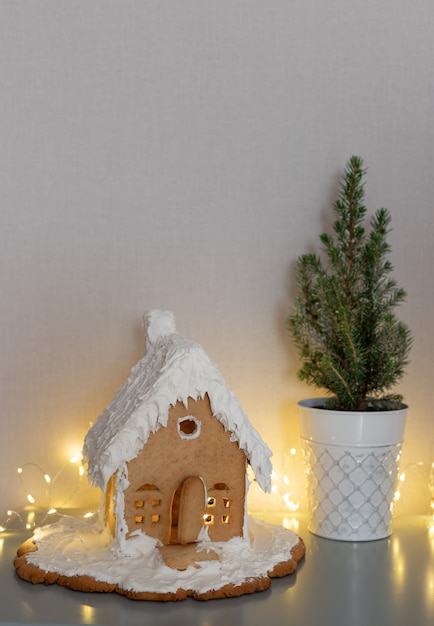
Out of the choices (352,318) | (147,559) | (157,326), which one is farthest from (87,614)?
(352,318)

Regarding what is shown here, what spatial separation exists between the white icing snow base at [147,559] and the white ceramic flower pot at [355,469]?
0.09 metres

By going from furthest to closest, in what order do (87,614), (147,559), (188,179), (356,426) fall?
(188,179), (356,426), (147,559), (87,614)

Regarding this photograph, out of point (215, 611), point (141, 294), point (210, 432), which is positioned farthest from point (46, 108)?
point (215, 611)

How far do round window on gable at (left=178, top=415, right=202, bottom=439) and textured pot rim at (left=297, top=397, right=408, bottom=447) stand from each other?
0.22 m

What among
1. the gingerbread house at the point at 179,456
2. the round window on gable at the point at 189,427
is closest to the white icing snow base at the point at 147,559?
the gingerbread house at the point at 179,456

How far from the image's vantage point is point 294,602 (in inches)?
38.4

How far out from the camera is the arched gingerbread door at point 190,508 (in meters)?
1.06

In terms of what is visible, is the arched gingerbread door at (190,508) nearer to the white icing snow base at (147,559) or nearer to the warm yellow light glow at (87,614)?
the white icing snow base at (147,559)

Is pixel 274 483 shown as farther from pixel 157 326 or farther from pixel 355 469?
pixel 157 326

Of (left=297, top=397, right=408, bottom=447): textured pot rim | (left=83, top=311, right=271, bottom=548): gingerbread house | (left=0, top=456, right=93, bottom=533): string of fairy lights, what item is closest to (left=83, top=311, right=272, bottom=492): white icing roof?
(left=83, top=311, right=271, bottom=548): gingerbread house

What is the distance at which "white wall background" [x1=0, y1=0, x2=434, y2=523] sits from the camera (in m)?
1.38

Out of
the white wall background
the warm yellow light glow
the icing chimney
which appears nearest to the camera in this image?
the warm yellow light glow

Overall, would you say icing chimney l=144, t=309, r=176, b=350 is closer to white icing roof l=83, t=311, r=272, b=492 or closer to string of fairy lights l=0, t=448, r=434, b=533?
white icing roof l=83, t=311, r=272, b=492

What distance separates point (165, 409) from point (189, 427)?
0.23 feet
